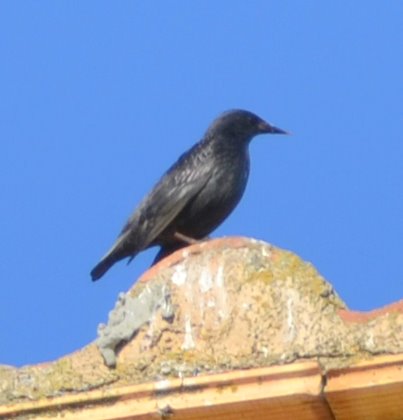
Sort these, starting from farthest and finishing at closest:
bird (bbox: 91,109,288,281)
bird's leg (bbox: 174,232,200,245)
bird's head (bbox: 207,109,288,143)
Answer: bird's head (bbox: 207,109,288,143) < bird (bbox: 91,109,288,281) < bird's leg (bbox: 174,232,200,245)

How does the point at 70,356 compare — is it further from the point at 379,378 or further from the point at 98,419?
the point at 379,378

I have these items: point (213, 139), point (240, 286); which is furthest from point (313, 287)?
point (213, 139)

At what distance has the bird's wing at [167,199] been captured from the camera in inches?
404

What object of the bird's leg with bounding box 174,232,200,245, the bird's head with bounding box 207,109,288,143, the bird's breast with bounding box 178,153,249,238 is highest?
the bird's head with bounding box 207,109,288,143

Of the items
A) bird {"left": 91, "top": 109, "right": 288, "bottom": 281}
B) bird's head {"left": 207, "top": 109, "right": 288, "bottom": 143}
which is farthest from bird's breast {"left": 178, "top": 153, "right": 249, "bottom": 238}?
bird's head {"left": 207, "top": 109, "right": 288, "bottom": 143}

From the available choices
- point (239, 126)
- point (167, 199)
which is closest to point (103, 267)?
point (167, 199)

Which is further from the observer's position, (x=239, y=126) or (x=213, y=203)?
(x=239, y=126)

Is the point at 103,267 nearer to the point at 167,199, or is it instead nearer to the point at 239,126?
the point at 167,199

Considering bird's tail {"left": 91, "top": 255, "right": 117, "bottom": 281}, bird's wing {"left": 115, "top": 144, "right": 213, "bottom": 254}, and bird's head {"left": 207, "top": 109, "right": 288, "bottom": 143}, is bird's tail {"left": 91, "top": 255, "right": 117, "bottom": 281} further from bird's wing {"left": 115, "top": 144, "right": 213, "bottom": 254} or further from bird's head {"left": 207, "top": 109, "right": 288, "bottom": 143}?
bird's head {"left": 207, "top": 109, "right": 288, "bottom": 143}

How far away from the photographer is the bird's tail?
10719 mm

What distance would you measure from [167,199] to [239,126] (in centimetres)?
114

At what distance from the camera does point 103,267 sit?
424 inches

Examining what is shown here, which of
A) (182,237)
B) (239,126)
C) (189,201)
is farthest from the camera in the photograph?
(239,126)

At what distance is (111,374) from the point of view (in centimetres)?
Answer: 498
